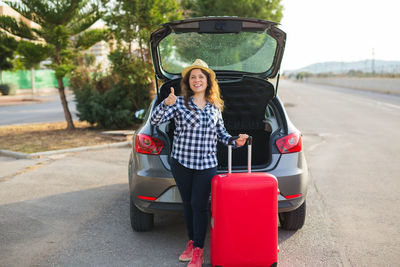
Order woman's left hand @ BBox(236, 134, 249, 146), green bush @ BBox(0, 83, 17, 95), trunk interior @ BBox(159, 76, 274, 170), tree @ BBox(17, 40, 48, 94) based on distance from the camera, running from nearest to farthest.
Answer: woman's left hand @ BBox(236, 134, 249, 146) < trunk interior @ BBox(159, 76, 274, 170) < tree @ BBox(17, 40, 48, 94) < green bush @ BBox(0, 83, 17, 95)

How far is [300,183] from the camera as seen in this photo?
3.96 m

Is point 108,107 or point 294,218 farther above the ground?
point 108,107

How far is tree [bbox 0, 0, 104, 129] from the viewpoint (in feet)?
37.1

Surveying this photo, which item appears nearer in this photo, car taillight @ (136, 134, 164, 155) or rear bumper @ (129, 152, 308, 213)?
rear bumper @ (129, 152, 308, 213)

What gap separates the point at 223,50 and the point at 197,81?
1.97m

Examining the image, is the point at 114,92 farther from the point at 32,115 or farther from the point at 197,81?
the point at 197,81

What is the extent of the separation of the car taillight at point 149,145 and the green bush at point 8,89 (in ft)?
117

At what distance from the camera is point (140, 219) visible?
14.2 ft

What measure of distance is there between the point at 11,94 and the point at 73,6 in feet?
92.9

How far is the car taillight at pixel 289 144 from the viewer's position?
408 cm

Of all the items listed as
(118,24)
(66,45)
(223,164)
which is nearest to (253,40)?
(223,164)

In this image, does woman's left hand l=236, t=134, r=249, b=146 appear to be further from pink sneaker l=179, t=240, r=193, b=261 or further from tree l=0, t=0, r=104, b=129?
tree l=0, t=0, r=104, b=129

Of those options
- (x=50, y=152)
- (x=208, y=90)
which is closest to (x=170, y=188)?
(x=208, y=90)

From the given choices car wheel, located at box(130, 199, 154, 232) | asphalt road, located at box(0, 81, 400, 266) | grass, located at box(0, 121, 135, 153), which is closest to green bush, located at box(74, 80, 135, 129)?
grass, located at box(0, 121, 135, 153)
